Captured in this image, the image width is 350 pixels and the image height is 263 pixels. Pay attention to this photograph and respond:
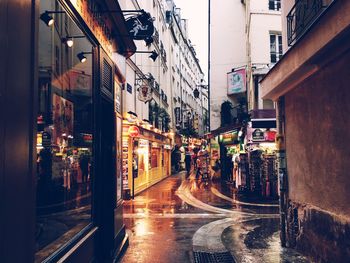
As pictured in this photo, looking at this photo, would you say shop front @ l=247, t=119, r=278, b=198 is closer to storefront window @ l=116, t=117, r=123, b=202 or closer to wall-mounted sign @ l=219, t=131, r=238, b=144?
wall-mounted sign @ l=219, t=131, r=238, b=144

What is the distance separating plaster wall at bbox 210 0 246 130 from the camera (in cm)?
2942

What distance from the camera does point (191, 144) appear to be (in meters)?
47.4

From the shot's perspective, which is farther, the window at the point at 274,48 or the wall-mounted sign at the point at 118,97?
the window at the point at 274,48

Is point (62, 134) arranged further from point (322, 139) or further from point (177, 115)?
point (177, 115)

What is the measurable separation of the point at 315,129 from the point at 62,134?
Result: 428cm

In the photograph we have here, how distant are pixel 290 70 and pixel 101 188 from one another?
393cm

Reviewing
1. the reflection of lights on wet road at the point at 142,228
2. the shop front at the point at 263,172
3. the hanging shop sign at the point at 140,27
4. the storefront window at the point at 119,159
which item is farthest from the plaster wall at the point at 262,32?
the storefront window at the point at 119,159

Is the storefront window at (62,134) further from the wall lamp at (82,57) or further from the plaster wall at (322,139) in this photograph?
the plaster wall at (322,139)

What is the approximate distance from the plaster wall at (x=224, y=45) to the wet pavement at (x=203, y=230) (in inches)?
584

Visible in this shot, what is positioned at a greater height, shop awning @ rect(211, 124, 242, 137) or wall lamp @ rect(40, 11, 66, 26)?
shop awning @ rect(211, 124, 242, 137)

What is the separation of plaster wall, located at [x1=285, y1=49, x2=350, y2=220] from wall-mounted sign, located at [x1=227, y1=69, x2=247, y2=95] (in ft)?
62.2

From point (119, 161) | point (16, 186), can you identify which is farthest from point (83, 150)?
point (16, 186)

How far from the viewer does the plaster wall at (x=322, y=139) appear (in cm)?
554

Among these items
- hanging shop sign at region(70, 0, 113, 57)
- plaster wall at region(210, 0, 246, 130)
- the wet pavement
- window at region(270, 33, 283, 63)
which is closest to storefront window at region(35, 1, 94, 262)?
hanging shop sign at region(70, 0, 113, 57)
